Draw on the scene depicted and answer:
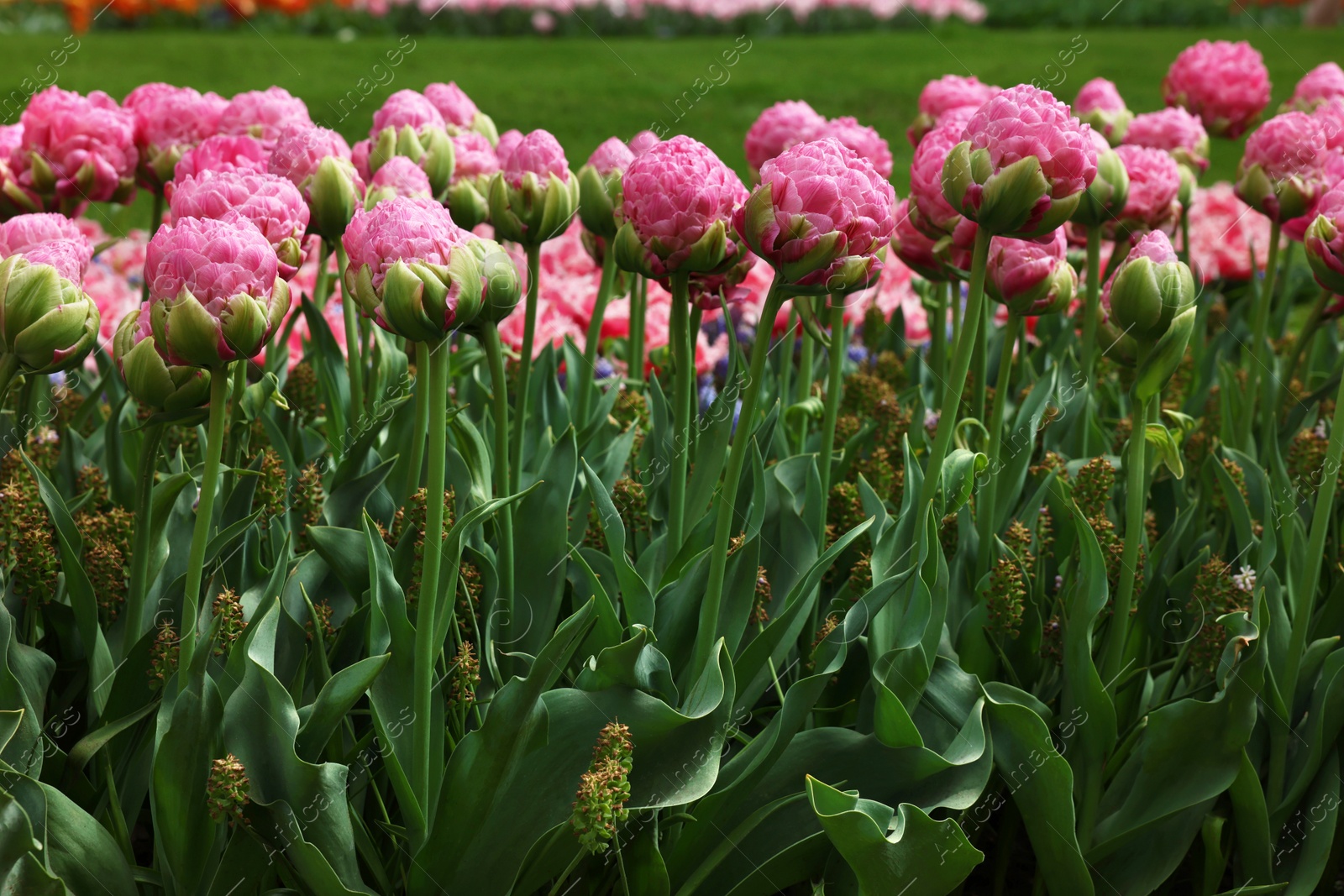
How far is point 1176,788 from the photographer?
139cm

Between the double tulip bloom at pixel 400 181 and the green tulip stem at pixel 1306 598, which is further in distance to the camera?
the double tulip bloom at pixel 400 181

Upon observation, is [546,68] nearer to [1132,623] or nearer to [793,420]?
[793,420]

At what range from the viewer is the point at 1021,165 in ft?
3.85

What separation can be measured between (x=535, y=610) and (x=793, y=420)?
72cm

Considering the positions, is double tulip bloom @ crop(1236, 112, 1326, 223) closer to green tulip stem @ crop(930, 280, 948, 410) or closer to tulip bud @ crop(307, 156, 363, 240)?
green tulip stem @ crop(930, 280, 948, 410)

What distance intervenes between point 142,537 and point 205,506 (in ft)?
0.64

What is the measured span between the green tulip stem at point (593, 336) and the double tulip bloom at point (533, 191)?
177 mm

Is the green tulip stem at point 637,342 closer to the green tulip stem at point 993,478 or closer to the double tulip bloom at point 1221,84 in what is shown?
the green tulip stem at point 993,478

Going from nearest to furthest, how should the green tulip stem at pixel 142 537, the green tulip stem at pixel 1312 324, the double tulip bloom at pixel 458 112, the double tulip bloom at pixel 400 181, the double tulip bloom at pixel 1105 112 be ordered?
1. the green tulip stem at pixel 142 537
2. the double tulip bloom at pixel 400 181
3. the green tulip stem at pixel 1312 324
4. the double tulip bloom at pixel 458 112
5. the double tulip bloom at pixel 1105 112

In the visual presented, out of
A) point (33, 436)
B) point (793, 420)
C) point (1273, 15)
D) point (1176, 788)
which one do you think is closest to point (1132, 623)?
point (1176, 788)

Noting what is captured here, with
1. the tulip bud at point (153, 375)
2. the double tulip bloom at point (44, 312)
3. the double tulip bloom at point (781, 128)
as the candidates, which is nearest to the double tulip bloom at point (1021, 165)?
the double tulip bloom at point (781, 128)

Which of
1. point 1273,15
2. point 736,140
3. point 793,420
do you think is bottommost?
point 1273,15

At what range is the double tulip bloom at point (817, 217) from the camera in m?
1.12

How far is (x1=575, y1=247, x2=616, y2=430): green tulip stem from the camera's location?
179 centimetres
